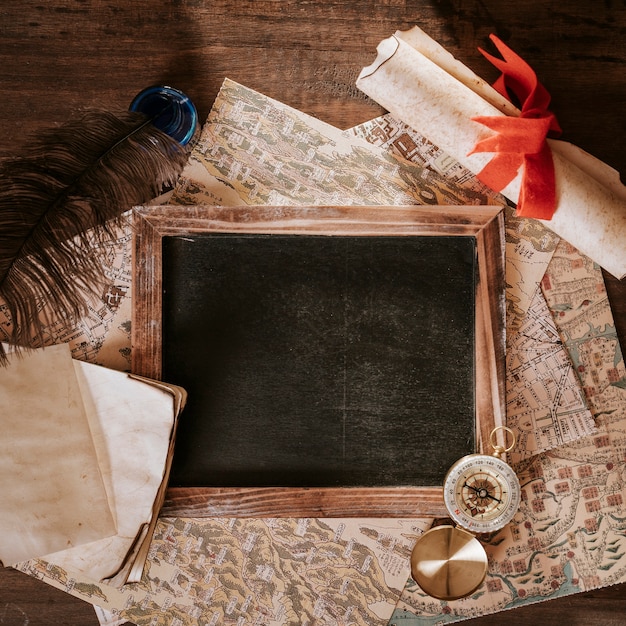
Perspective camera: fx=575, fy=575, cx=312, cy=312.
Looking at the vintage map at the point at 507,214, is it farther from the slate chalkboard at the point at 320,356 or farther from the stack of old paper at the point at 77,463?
the stack of old paper at the point at 77,463

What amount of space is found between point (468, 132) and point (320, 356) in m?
0.46

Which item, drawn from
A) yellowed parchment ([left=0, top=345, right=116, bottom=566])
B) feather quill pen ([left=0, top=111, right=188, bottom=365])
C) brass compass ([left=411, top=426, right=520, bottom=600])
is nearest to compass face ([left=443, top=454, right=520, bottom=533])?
brass compass ([left=411, top=426, right=520, bottom=600])

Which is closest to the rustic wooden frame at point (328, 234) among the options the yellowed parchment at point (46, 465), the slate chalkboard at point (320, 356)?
the slate chalkboard at point (320, 356)

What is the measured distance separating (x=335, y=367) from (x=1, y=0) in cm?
92

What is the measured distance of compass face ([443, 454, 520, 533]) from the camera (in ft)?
3.16

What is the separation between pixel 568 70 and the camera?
3.48 ft

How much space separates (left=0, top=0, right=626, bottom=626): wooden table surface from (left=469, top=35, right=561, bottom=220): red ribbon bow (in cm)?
10

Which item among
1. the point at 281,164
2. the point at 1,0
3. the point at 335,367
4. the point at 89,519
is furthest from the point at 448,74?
the point at 89,519

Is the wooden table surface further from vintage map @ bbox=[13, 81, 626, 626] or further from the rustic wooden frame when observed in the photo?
the rustic wooden frame

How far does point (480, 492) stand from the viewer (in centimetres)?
98

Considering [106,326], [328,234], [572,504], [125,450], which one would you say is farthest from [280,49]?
[572,504]

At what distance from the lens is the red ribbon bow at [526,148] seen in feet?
3.14

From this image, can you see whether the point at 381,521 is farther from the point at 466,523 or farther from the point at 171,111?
the point at 171,111

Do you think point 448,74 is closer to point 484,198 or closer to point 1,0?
Result: point 484,198
